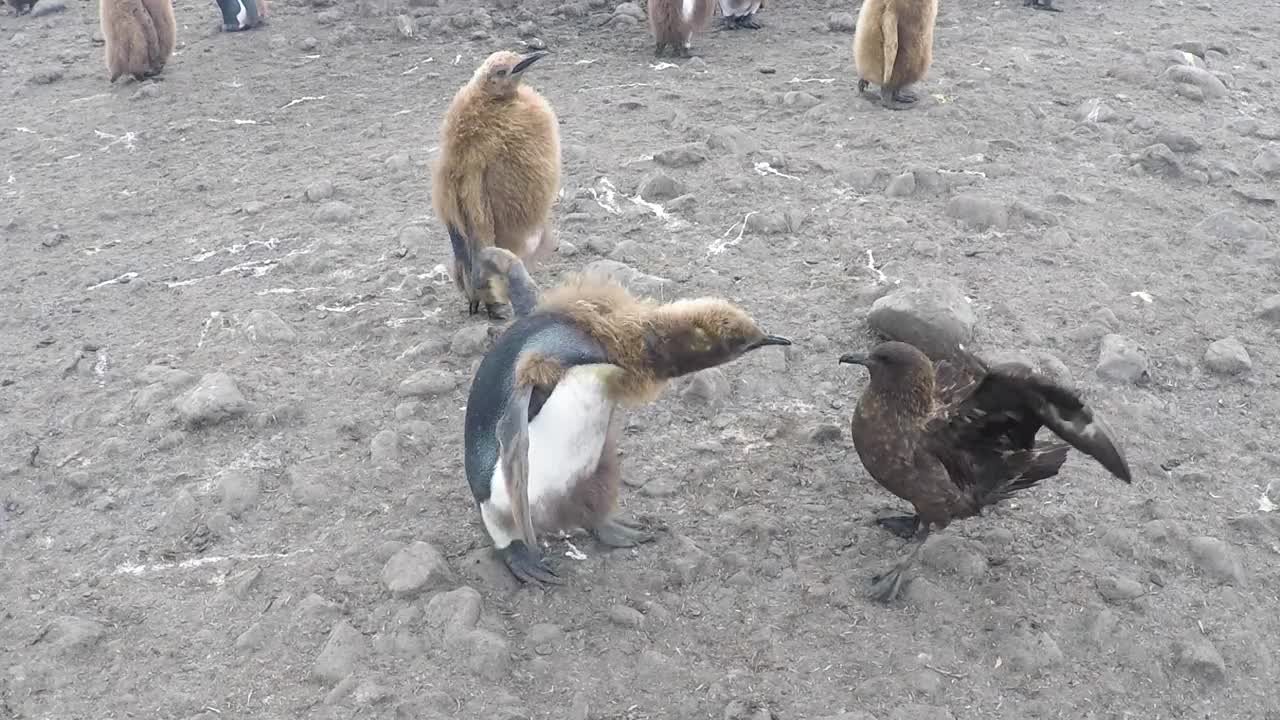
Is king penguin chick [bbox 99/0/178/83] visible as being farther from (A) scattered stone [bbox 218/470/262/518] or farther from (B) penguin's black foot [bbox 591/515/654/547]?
(B) penguin's black foot [bbox 591/515/654/547]

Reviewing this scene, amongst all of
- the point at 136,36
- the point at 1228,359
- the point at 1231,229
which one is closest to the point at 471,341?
the point at 1228,359

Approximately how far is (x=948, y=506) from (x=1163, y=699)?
0.60m

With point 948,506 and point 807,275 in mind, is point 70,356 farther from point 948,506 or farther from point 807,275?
point 948,506

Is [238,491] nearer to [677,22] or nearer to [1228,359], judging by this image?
[1228,359]

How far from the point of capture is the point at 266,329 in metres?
3.66

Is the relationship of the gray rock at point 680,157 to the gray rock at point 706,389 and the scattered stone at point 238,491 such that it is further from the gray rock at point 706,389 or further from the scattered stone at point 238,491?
the scattered stone at point 238,491

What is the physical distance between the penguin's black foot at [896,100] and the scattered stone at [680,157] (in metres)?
1.16

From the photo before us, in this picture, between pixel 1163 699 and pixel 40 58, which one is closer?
pixel 1163 699

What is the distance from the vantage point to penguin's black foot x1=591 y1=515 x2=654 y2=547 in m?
2.70

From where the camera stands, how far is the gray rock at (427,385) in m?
3.32

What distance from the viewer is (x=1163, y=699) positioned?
224 centimetres

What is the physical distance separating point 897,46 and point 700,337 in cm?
338

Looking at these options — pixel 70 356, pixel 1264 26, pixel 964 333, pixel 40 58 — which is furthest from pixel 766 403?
pixel 40 58

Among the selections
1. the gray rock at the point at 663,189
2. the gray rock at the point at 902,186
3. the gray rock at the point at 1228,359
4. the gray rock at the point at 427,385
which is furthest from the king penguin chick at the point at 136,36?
the gray rock at the point at 1228,359
